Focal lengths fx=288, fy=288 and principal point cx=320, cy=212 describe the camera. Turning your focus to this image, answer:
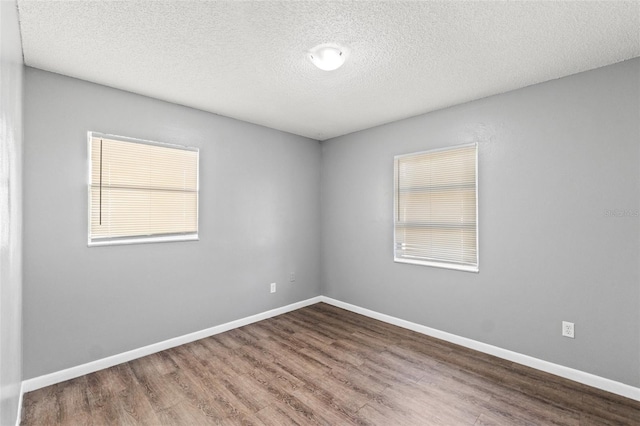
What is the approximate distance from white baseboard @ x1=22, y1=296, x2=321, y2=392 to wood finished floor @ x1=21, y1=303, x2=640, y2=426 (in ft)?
0.22

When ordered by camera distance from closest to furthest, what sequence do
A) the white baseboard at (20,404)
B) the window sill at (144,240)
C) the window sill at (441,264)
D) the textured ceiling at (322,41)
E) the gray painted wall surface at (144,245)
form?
the textured ceiling at (322,41) → the white baseboard at (20,404) → the gray painted wall surface at (144,245) → the window sill at (144,240) → the window sill at (441,264)

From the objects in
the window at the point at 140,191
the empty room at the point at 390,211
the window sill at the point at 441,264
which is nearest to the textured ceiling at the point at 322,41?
the empty room at the point at 390,211

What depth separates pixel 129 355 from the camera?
2.81 meters

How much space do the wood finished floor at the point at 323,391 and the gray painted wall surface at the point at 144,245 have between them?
0.37m

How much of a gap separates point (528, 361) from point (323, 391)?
6.43 ft

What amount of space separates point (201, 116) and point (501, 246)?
3.58 m

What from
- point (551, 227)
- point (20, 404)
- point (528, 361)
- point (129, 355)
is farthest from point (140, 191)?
point (528, 361)

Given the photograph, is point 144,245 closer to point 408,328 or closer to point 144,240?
point 144,240

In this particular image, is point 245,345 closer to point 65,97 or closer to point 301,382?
point 301,382

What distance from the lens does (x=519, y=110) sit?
2789mm

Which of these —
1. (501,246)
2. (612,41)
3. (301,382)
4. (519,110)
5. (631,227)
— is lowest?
(301,382)

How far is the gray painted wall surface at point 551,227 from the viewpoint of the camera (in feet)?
7.50

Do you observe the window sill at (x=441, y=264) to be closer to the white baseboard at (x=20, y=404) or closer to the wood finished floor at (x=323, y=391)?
the wood finished floor at (x=323, y=391)

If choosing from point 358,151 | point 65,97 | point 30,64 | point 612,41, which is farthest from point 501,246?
point 30,64
